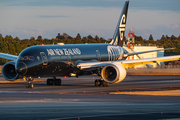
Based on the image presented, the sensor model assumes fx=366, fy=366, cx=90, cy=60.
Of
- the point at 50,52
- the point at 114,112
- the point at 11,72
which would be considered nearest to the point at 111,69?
the point at 50,52

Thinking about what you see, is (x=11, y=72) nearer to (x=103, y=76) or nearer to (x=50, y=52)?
(x=50, y=52)

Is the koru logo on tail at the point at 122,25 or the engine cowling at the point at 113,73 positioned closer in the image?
the engine cowling at the point at 113,73

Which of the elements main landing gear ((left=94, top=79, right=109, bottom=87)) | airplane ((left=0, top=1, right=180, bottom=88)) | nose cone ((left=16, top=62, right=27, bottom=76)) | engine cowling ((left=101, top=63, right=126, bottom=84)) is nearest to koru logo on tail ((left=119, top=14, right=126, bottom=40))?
airplane ((left=0, top=1, right=180, bottom=88))

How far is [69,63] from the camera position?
3628 centimetres

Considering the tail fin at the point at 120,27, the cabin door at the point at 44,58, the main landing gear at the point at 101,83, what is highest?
the tail fin at the point at 120,27

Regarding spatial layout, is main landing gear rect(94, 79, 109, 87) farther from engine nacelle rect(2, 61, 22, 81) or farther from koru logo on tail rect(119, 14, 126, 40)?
koru logo on tail rect(119, 14, 126, 40)

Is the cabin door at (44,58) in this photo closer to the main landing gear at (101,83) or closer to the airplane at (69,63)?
the airplane at (69,63)

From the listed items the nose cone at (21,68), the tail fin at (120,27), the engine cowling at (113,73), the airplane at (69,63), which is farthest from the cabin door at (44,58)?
the tail fin at (120,27)

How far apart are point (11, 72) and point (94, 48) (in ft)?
30.6

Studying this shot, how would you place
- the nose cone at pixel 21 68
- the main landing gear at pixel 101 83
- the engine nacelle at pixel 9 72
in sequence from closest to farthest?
the nose cone at pixel 21 68, the main landing gear at pixel 101 83, the engine nacelle at pixel 9 72

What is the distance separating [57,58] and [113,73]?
5.56 m

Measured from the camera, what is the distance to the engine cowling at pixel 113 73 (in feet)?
109

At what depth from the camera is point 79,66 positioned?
36.4 m

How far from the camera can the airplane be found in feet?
107
